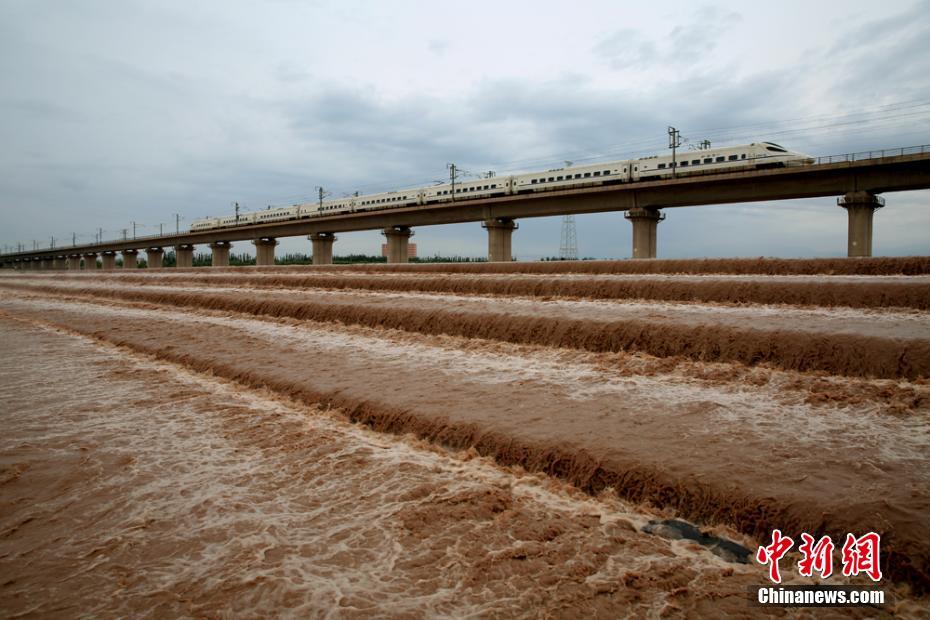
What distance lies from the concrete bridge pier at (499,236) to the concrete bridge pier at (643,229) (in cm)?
1229

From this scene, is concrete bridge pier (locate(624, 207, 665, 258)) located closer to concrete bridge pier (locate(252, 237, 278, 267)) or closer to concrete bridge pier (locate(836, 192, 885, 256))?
concrete bridge pier (locate(836, 192, 885, 256))

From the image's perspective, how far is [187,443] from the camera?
6.54 m

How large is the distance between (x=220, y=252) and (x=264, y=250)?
1169 centimetres

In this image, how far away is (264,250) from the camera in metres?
75.1

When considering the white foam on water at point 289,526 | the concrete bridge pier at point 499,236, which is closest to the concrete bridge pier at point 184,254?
the concrete bridge pier at point 499,236

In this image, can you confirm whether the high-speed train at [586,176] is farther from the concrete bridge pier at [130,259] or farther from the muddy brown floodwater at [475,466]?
the concrete bridge pier at [130,259]

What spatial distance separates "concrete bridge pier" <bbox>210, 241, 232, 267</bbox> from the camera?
81.3m

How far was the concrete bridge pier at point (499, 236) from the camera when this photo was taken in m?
51.1

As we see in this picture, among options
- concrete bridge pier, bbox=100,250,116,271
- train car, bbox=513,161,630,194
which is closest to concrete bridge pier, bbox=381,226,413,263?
train car, bbox=513,161,630,194

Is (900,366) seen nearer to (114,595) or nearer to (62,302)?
(114,595)

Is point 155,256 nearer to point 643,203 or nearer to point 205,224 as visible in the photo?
point 205,224

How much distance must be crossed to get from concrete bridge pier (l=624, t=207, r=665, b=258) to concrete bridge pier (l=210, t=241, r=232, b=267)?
→ 202 ft

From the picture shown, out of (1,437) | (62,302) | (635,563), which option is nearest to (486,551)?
(635,563)

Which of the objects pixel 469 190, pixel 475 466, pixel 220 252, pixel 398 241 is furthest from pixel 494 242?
pixel 220 252
